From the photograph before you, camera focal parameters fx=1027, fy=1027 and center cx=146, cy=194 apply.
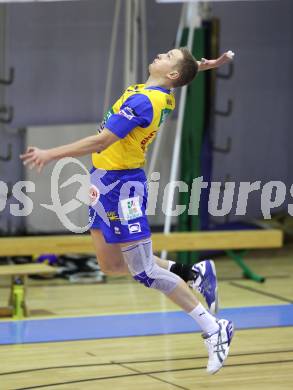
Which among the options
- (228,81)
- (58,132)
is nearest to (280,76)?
(228,81)

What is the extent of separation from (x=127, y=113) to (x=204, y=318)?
152 cm

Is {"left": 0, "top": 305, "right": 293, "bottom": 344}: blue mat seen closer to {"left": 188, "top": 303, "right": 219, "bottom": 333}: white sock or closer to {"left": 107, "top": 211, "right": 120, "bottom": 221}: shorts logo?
{"left": 188, "top": 303, "right": 219, "bottom": 333}: white sock

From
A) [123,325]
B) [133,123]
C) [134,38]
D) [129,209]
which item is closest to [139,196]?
[129,209]

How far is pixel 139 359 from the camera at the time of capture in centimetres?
782

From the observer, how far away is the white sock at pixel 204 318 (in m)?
7.01

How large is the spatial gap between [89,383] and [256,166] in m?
8.22

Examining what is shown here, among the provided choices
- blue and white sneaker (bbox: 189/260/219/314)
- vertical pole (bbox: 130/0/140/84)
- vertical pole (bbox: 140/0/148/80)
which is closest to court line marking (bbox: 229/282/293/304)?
vertical pole (bbox: 130/0/140/84)

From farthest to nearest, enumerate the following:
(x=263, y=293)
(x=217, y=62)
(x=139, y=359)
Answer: (x=263, y=293) < (x=139, y=359) < (x=217, y=62)

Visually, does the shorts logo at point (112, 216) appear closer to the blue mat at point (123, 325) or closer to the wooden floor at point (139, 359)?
the wooden floor at point (139, 359)

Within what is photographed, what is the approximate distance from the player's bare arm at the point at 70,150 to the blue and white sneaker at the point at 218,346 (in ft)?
5.04

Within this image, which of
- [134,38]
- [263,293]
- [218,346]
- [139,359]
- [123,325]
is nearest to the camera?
[218,346]

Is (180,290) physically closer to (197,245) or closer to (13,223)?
(197,245)

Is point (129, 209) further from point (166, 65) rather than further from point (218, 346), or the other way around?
point (218, 346)

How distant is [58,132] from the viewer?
44.3ft
